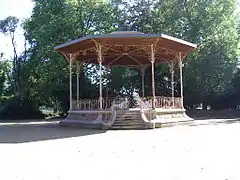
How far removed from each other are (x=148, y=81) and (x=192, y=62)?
469 centimetres

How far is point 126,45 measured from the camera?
72.8 ft

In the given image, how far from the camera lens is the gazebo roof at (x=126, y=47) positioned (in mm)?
19531

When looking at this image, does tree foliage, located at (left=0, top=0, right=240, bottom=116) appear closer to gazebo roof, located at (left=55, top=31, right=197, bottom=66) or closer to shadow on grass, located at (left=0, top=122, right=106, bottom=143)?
gazebo roof, located at (left=55, top=31, right=197, bottom=66)

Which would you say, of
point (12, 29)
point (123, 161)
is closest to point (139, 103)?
point (123, 161)

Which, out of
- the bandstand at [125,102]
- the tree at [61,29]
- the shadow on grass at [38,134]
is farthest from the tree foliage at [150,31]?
the shadow on grass at [38,134]

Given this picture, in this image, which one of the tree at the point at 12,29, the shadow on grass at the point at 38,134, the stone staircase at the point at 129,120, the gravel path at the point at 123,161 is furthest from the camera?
the tree at the point at 12,29

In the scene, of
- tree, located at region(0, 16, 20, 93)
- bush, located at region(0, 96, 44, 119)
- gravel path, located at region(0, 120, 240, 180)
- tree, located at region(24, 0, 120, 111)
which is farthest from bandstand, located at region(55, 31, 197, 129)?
tree, located at region(0, 16, 20, 93)

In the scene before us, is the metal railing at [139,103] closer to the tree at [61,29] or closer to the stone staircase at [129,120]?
the stone staircase at [129,120]

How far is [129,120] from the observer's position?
1986cm

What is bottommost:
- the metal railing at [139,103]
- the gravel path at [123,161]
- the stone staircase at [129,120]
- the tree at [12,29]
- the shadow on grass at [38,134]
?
the gravel path at [123,161]

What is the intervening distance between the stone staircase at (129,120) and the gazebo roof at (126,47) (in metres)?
3.94

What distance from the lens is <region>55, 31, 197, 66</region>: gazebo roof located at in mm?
19531

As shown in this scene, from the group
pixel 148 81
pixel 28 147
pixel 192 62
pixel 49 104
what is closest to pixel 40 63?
pixel 49 104

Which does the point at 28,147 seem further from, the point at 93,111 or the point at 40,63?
the point at 40,63
